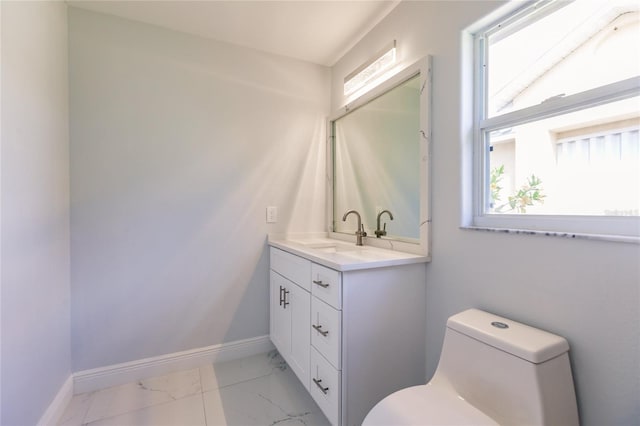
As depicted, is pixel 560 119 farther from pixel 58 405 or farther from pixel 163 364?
pixel 58 405

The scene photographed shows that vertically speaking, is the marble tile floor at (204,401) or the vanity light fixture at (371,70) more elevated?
the vanity light fixture at (371,70)

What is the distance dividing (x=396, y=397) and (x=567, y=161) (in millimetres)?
1061

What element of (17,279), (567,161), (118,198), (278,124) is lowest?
(17,279)

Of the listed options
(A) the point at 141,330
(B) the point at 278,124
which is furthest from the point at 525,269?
(A) the point at 141,330

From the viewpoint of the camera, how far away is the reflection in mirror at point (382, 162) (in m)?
1.63

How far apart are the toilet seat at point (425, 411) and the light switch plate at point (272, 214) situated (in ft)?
4.91

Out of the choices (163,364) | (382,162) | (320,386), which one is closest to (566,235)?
(382,162)

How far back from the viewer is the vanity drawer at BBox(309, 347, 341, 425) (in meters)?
1.29

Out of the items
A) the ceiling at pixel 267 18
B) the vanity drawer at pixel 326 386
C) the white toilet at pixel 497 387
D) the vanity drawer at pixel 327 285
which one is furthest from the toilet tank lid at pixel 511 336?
the ceiling at pixel 267 18

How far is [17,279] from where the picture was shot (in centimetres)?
118

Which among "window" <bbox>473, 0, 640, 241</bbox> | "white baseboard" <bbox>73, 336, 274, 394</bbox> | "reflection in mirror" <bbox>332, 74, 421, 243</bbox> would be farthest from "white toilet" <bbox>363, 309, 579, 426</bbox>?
"white baseboard" <bbox>73, 336, 274, 394</bbox>

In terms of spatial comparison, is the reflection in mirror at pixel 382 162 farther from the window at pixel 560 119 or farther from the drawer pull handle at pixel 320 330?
the drawer pull handle at pixel 320 330

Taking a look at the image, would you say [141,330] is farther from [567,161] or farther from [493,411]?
[567,161]

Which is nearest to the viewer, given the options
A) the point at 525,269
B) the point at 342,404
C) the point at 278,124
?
the point at 525,269
